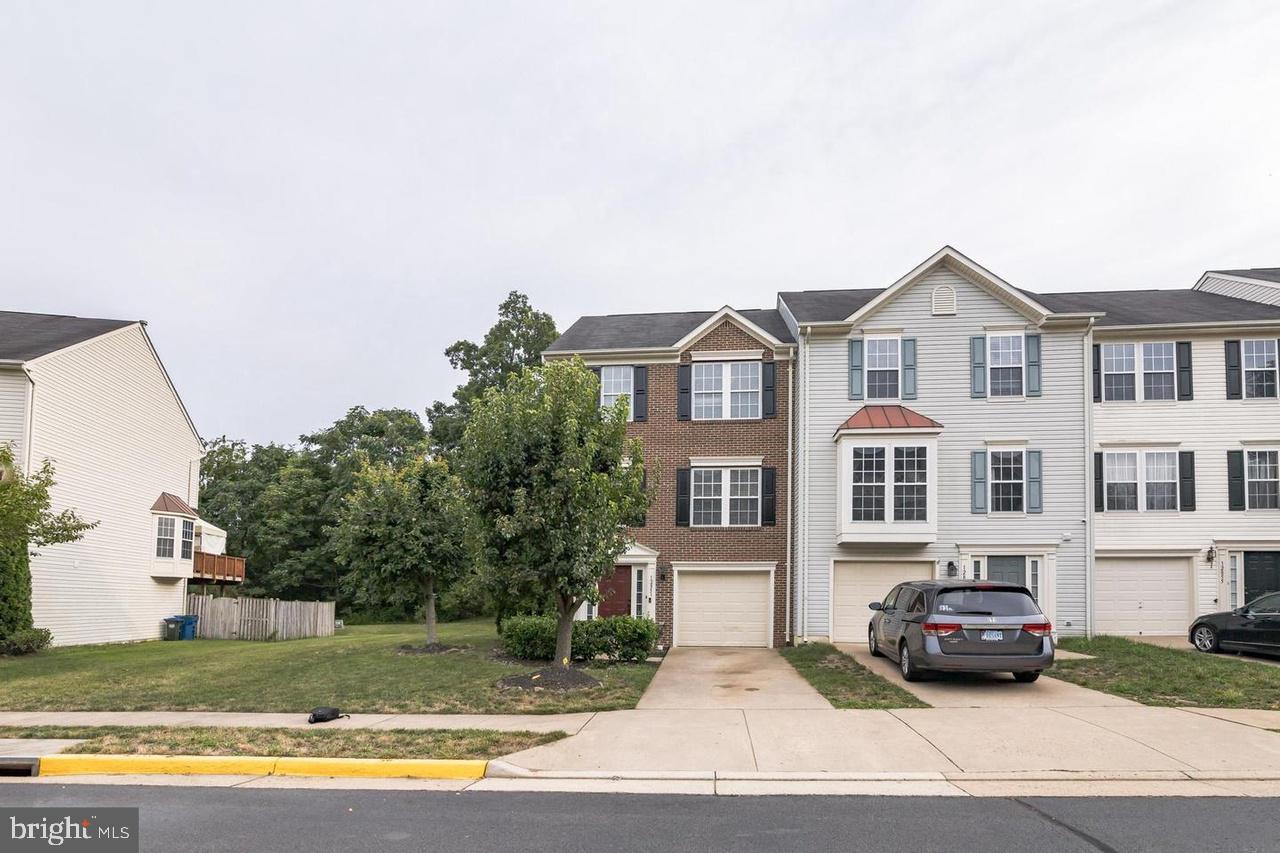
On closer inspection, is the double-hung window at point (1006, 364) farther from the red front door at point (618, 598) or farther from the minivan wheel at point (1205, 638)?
the red front door at point (618, 598)

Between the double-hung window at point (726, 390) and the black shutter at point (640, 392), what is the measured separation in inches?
48.9

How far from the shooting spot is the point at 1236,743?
9.26 meters

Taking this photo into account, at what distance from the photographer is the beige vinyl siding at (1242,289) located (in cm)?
2216

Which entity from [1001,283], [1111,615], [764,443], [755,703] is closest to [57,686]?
[755,703]

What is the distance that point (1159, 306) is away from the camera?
75.8ft

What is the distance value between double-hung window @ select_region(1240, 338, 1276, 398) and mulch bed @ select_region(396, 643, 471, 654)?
19903mm

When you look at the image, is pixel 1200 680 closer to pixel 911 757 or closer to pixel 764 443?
pixel 911 757

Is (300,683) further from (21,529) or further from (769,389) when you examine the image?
(769,389)

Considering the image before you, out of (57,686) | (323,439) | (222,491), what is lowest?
(57,686)

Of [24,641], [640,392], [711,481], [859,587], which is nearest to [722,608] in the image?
[711,481]

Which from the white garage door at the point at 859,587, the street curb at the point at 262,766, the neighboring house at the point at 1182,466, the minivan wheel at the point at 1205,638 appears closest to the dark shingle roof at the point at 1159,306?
the neighboring house at the point at 1182,466

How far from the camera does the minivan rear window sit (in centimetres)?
1276

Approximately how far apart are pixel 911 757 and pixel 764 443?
44.3ft

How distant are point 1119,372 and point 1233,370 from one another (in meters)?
2.63
